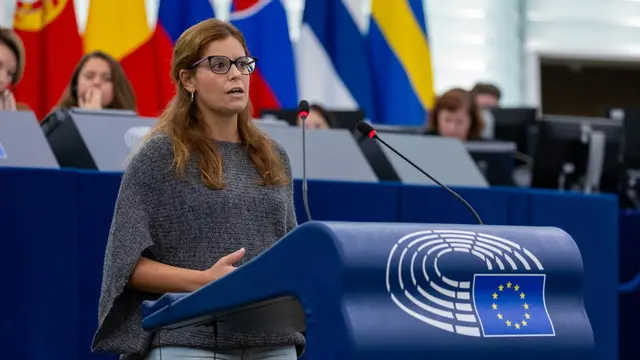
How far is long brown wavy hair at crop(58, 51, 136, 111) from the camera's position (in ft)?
18.0

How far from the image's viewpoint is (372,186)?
4.64 meters

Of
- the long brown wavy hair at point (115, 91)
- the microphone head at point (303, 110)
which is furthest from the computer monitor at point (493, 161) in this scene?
the microphone head at point (303, 110)

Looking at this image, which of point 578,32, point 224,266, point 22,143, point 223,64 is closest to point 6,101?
point 22,143

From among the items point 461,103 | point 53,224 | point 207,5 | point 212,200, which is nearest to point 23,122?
point 53,224

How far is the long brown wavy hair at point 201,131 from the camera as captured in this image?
8.70 feet

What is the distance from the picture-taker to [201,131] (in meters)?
2.75

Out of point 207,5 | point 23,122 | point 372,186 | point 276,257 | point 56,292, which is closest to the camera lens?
point 276,257

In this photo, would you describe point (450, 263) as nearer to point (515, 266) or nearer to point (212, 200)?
point (515, 266)

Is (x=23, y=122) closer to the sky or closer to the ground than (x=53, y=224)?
closer to the sky

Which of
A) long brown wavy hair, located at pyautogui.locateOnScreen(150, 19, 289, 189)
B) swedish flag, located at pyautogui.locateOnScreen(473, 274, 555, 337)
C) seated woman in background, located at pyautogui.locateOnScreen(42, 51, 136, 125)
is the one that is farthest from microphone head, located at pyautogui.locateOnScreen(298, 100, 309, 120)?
seated woman in background, located at pyautogui.locateOnScreen(42, 51, 136, 125)

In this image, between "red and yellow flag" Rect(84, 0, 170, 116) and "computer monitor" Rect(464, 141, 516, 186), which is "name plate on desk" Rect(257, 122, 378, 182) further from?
"red and yellow flag" Rect(84, 0, 170, 116)

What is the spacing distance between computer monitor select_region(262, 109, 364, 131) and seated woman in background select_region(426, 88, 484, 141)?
443mm

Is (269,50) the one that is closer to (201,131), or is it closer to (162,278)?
(201,131)

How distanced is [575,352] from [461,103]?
4.88m
